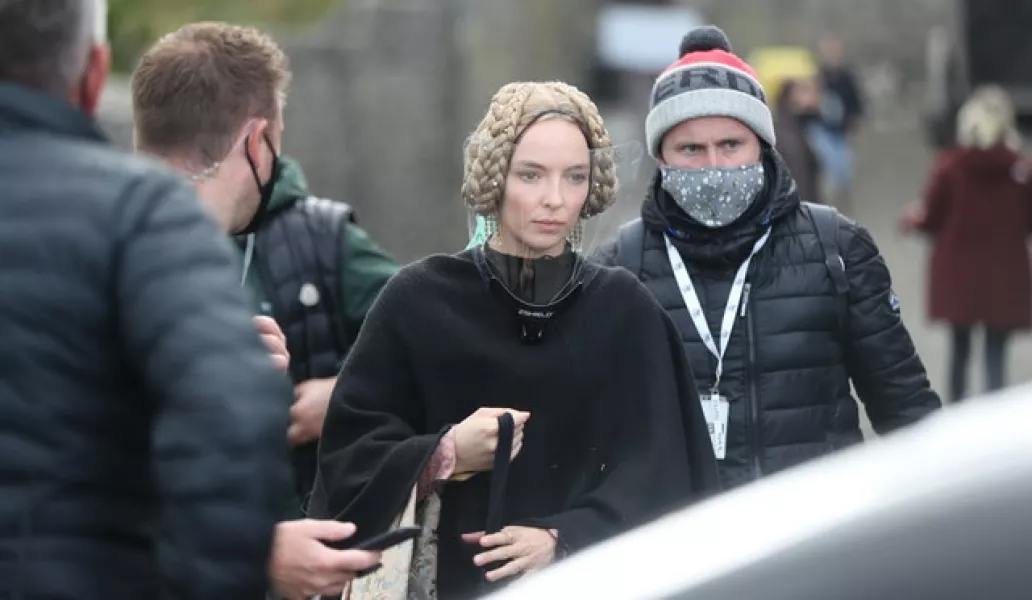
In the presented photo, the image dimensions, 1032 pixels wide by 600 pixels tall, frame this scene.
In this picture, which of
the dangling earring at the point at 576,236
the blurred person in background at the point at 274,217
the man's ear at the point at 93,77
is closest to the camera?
the man's ear at the point at 93,77

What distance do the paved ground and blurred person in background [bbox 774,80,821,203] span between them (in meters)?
0.98

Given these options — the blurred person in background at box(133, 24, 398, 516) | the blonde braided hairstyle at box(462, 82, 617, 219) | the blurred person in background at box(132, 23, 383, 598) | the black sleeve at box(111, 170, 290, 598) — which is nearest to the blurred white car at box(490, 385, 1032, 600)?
the black sleeve at box(111, 170, 290, 598)

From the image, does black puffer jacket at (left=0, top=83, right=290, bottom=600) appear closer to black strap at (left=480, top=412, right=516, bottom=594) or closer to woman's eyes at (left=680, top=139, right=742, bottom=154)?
black strap at (left=480, top=412, right=516, bottom=594)

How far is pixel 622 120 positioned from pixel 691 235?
13019 mm

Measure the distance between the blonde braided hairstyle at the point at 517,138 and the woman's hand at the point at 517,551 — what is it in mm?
664

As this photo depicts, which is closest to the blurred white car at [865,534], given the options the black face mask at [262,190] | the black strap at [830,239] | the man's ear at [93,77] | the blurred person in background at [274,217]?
the blurred person in background at [274,217]

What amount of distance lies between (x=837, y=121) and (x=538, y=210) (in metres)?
16.7

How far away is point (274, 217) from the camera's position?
516cm

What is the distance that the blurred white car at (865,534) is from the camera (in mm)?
2559

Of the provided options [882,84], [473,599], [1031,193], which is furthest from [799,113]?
[473,599]

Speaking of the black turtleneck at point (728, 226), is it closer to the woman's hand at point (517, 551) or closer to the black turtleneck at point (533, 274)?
the black turtleneck at point (533, 274)

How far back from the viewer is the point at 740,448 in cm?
496

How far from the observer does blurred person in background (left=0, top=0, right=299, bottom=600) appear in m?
2.92

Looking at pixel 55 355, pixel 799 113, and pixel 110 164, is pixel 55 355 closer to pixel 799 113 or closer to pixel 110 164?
pixel 110 164
